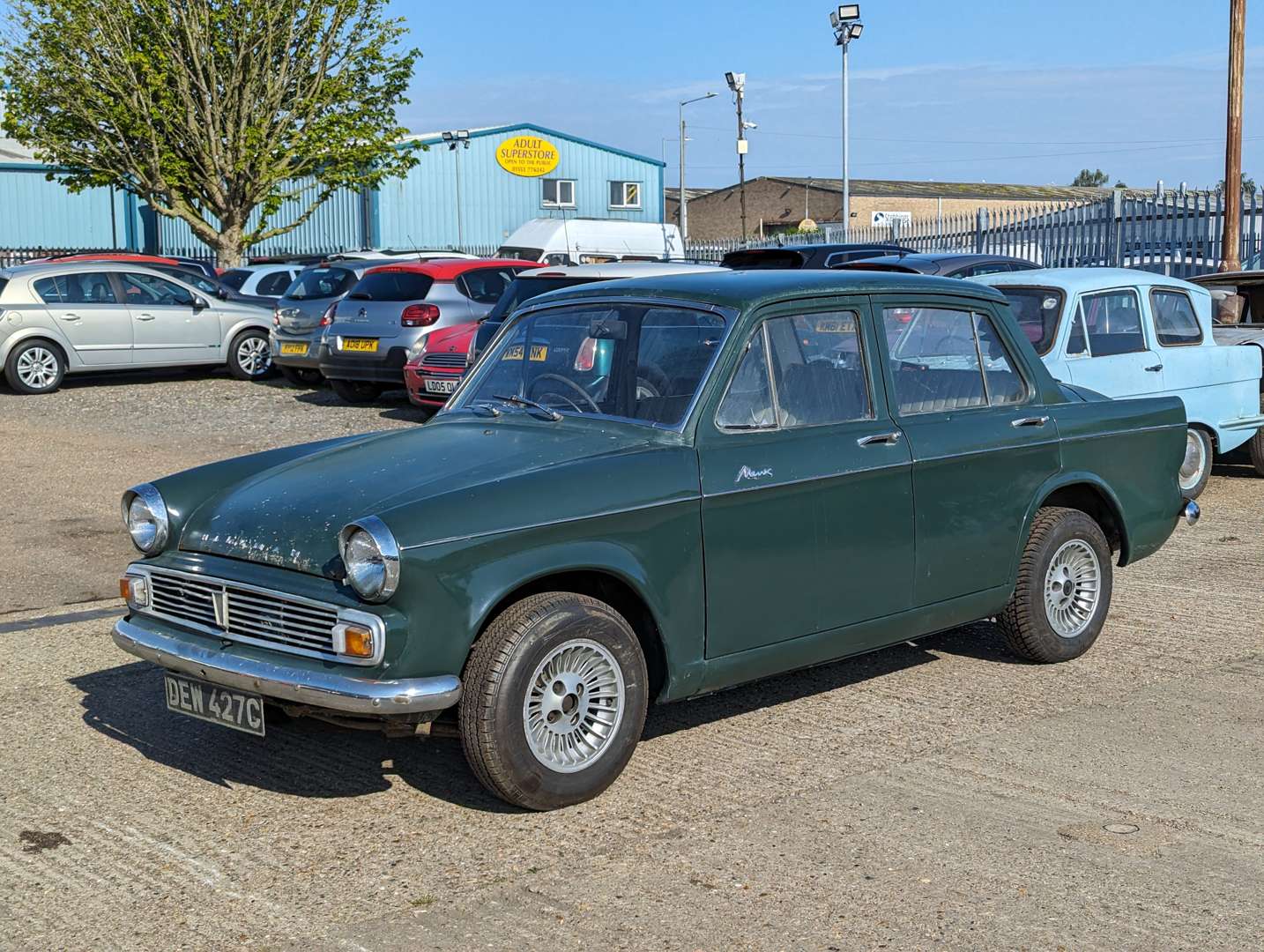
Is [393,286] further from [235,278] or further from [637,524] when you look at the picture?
[637,524]

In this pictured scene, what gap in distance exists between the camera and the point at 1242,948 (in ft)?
12.3

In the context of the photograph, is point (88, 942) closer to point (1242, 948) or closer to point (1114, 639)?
point (1242, 948)

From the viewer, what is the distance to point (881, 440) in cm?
562

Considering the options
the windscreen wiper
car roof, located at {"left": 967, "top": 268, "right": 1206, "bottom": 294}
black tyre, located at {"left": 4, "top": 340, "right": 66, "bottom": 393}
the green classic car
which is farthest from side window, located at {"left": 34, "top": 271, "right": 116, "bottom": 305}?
the windscreen wiper

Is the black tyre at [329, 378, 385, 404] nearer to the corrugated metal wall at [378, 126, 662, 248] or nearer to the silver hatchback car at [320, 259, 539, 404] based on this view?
the silver hatchback car at [320, 259, 539, 404]

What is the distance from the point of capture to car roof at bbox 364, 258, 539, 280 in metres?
16.1

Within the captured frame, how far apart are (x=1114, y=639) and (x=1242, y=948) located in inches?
132

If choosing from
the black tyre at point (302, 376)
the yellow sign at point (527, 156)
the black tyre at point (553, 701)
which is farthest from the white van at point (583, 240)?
the black tyre at point (553, 701)

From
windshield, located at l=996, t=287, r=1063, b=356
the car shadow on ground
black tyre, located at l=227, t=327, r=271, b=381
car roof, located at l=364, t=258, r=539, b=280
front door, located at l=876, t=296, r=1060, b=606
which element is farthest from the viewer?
black tyre, located at l=227, t=327, r=271, b=381

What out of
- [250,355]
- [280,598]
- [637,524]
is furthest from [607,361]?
[250,355]

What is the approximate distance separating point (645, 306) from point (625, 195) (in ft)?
154

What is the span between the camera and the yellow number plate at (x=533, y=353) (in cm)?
581

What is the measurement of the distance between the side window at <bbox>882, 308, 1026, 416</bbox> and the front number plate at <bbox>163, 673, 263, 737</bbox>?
8.87ft

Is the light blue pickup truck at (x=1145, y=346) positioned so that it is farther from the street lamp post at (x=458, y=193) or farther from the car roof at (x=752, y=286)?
the street lamp post at (x=458, y=193)
